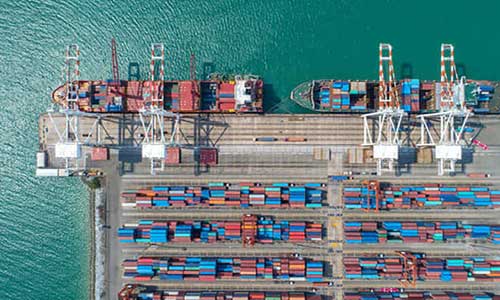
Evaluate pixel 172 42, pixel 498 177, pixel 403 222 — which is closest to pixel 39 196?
pixel 172 42

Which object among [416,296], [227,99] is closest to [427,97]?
[416,296]

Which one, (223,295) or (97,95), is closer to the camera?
(223,295)

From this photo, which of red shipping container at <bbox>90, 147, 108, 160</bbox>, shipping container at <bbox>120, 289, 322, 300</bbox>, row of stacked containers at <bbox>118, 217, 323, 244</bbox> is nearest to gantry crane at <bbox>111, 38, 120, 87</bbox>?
red shipping container at <bbox>90, 147, 108, 160</bbox>

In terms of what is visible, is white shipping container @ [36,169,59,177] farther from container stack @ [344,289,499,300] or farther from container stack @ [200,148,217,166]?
container stack @ [344,289,499,300]

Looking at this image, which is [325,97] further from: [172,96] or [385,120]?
[172,96]

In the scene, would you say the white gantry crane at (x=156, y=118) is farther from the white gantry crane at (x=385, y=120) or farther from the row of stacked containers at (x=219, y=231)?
the white gantry crane at (x=385, y=120)

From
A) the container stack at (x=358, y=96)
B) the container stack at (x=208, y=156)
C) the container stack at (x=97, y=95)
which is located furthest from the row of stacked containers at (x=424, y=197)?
the container stack at (x=97, y=95)
